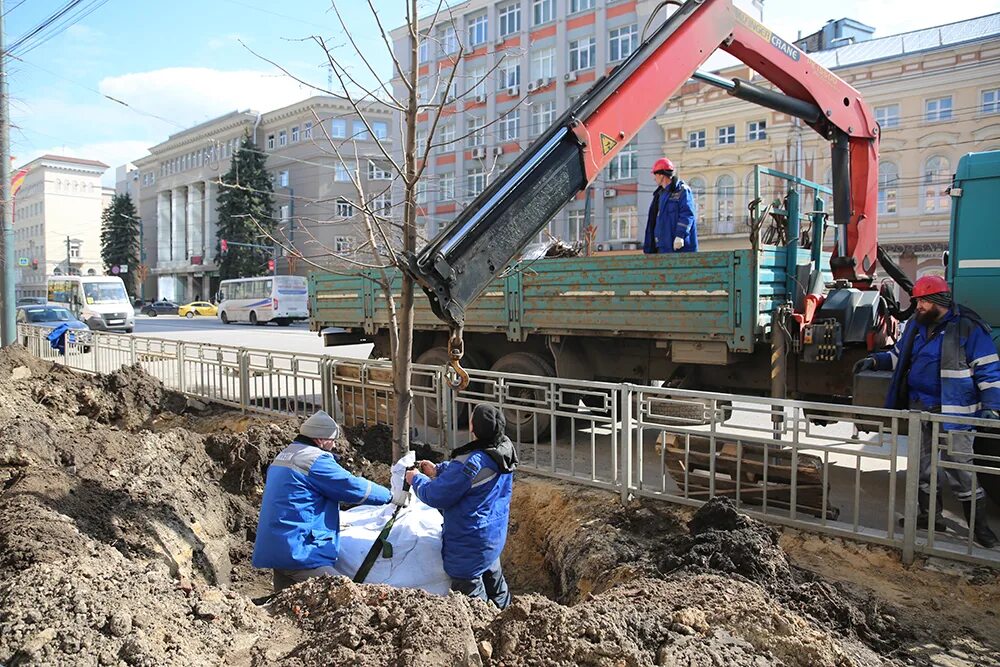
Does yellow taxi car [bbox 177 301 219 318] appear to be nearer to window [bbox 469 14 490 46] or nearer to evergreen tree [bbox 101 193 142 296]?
evergreen tree [bbox 101 193 142 296]

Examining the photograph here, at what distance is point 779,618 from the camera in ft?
10.6

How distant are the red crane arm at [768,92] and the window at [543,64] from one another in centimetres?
3142

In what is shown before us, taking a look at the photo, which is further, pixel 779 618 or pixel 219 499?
pixel 219 499

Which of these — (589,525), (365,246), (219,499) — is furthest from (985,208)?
(219,499)

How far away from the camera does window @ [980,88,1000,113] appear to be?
2512cm

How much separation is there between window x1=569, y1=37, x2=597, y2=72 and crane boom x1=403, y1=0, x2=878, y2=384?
30125mm

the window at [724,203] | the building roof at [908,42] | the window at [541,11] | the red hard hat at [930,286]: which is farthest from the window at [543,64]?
the red hard hat at [930,286]

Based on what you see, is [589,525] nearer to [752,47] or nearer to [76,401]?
[752,47]

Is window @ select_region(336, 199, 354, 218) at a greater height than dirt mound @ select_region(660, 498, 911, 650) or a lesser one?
greater

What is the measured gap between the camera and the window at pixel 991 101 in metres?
25.1

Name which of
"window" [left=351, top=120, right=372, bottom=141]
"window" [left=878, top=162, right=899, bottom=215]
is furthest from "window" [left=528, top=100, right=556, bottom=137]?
"window" [left=351, top=120, right=372, bottom=141]

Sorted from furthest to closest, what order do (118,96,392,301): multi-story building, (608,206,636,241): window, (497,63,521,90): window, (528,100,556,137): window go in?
(118,96,392,301): multi-story building → (497,63,521,90): window → (528,100,556,137): window → (608,206,636,241): window

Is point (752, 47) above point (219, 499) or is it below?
above

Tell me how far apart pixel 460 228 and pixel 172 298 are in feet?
233
